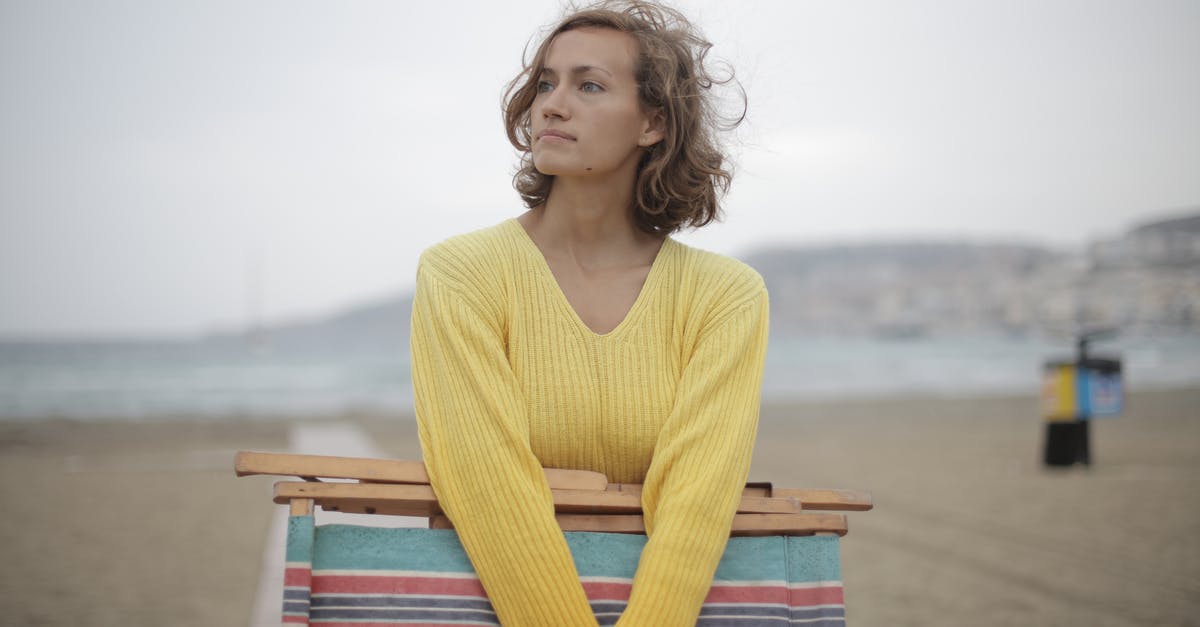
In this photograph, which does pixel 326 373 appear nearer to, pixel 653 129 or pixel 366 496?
pixel 653 129

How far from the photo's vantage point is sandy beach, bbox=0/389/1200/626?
4.50 meters

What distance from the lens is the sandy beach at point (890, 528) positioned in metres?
4.50

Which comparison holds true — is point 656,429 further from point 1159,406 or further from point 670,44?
point 1159,406

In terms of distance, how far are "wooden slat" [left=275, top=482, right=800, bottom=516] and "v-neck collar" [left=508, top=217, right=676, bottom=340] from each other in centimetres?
31

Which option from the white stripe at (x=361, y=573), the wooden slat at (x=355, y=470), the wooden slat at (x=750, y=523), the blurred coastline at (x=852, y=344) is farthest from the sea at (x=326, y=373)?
the white stripe at (x=361, y=573)

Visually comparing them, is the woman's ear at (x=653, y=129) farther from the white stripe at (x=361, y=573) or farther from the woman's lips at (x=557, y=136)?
the white stripe at (x=361, y=573)

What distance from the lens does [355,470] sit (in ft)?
5.12

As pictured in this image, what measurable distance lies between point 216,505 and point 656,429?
6598 millimetres

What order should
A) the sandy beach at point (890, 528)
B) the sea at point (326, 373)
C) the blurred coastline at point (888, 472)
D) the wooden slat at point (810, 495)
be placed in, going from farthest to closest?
the sea at point (326, 373) → the blurred coastline at point (888, 472) → the sandy beach at point (890, 528) → the wooden slat at point (810, 495)

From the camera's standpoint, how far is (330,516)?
113 inches

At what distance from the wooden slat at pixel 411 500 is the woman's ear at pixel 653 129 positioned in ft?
2.32

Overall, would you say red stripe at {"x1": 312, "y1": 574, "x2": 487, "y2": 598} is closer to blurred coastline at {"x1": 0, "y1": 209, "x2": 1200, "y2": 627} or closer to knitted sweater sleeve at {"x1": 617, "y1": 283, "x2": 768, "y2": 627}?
knitted sweater sleeve at {"x1": 617, "y1": 283, "x2": 768, "y2": 627}

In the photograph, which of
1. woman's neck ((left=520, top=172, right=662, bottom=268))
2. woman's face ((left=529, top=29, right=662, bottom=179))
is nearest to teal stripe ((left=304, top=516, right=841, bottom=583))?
woman's neck ((left=520, top=172, right=662, bottom=268))

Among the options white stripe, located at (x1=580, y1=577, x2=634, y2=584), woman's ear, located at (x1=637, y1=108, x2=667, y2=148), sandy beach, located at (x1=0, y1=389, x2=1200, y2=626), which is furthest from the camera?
sandy beach, located at (x1=0, y1=389, x2=1200, y2=626)
